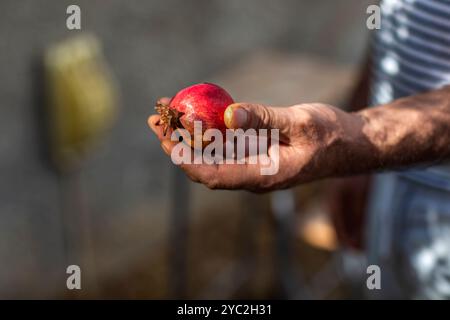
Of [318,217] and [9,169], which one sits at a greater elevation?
[9,169]

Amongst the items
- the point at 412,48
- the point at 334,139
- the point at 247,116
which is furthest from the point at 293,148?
the point at 412,48

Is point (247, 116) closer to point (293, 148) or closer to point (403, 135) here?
point (293, 148)

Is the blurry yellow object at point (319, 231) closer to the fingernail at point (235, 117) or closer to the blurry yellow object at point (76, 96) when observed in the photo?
the blurry yellow object at point (76, 96)

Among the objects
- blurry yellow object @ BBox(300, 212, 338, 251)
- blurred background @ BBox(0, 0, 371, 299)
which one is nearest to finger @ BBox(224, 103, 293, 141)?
blurred background @ BBox(0, 0, 371, 299)

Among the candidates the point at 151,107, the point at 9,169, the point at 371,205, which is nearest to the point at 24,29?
the point at 9,169

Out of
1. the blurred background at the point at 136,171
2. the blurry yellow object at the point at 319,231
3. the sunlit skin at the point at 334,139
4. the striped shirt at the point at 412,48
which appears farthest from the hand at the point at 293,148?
the blurry yellow object at the point at 319,231

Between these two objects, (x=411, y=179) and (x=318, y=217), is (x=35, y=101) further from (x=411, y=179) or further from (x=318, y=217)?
(x=411, y=179)

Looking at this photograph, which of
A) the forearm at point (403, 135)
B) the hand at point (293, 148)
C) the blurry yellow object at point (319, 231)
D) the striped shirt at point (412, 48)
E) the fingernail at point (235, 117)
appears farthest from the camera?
the blurry yellow object at point (319, 231)

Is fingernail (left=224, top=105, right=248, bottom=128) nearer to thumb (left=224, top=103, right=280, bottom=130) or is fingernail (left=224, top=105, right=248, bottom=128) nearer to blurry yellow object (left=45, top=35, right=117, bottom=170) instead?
thumb (left=224, top=103, right=280, bottom=130)
